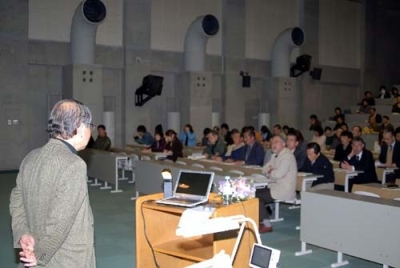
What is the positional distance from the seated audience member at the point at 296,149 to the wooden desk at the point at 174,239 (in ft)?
11.9

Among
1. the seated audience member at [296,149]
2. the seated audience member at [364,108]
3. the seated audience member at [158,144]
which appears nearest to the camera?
the seated audience member at [296,149]

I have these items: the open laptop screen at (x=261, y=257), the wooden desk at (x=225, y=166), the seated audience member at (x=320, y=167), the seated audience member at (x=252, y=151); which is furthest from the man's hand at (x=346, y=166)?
the open laptop screen at (x=261, y=257)

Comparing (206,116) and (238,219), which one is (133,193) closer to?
(206,116)

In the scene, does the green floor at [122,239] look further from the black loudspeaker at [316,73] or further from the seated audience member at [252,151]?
the black loudspeaker at [316,73]

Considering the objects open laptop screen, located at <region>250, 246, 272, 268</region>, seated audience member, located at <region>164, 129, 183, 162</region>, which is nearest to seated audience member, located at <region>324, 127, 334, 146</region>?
seated audience member, located at <region>164, 129, 183, 162</region>

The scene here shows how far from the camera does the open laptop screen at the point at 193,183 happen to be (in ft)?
14.4

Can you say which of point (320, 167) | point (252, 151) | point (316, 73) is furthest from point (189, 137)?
point (316, 73)

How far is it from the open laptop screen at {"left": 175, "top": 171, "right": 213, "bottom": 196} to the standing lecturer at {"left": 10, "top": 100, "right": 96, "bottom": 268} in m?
1.99

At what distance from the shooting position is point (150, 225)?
4473 millimetres

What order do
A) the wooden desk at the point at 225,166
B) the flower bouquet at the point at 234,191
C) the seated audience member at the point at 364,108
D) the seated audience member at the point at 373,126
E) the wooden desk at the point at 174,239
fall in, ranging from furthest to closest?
1. the seated audience member at the point at 364,108
2. the seated audience member at the point at 373,126
3. the wooden desk at the point at 225,166
4. the flower bouquet at the point at 234,191
5. the wooden desk at the point at 174,239

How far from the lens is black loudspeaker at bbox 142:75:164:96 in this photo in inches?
557

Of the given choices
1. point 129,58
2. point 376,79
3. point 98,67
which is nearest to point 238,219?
point 98,67

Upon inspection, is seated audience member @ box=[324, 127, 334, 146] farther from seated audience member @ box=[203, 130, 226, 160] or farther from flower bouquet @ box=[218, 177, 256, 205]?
flower bouquet @ box=[218, 177, 256, 205]

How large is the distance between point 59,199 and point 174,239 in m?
2.50
